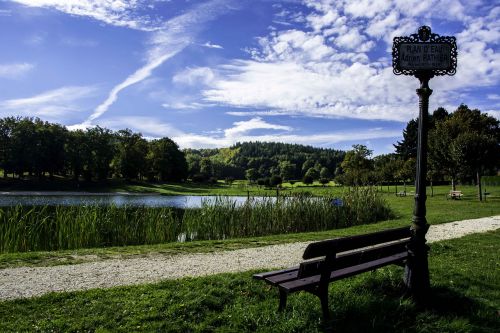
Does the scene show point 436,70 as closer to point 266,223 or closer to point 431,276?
point 431,276

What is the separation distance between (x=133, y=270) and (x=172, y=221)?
579 centimetres

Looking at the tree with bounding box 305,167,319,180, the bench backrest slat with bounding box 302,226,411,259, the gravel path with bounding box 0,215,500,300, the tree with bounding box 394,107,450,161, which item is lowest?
the gravel path with bounding box 0,215,500,300

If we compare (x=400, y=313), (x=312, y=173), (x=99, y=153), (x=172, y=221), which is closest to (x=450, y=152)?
(x=172, y=221)

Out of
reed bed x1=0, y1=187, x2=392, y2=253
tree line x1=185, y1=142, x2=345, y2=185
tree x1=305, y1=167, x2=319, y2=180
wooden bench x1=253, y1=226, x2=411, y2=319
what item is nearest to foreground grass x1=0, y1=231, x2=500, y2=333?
wooden bench x1=253, y1=226, x2=411, y2=319

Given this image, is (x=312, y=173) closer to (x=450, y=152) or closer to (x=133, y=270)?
(x=450, y=152)

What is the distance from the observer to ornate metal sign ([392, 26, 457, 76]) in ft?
17.4

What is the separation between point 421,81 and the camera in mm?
5441

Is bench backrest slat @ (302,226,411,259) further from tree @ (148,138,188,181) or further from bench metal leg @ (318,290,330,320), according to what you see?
tree @ (148,138,188,181)

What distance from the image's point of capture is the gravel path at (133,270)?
19.0ft

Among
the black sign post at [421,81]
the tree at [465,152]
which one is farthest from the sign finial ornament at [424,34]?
the tree at [465,152]

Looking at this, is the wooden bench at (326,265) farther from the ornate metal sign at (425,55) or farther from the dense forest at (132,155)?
the dense forest at (132,155)

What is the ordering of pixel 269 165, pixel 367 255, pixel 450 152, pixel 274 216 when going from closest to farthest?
pixel 367 255
pixel 274 216
pixel 450 152
pixel 269 165

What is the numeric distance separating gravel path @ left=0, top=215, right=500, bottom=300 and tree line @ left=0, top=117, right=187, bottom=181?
2236 inches

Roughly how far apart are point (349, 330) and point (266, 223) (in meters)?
9.90
